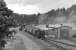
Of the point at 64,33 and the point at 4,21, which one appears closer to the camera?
the point at 4,21

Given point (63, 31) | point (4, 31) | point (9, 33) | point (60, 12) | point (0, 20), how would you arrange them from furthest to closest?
point (60, 12) < point (63, 31) < point (9, 33) < point (4, 31) < point (0, 20)

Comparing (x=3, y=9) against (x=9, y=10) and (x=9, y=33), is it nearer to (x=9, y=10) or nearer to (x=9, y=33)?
(x=9, y=10)

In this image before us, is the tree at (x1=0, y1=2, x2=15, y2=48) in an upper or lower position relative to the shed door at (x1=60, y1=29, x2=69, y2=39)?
upper

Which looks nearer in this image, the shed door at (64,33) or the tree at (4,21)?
the tree at (4,21)

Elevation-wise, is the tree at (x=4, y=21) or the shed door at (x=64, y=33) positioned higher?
the tree at (x=4, y=21)

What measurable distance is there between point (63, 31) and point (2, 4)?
117 ft

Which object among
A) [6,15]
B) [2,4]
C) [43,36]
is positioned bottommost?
[43,36]

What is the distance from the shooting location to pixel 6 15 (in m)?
25.0

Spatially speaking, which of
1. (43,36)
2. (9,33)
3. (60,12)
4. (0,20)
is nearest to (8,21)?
(0,20)

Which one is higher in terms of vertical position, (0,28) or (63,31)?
(0,28)

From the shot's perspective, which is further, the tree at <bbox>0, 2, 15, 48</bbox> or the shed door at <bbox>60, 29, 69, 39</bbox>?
the shed door at <bbox>60, 29, 69, 39</bbox>

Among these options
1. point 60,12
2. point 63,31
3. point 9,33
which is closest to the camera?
point 9,33

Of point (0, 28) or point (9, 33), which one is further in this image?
point (9, 33)

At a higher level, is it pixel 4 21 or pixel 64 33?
pixel 4 21
